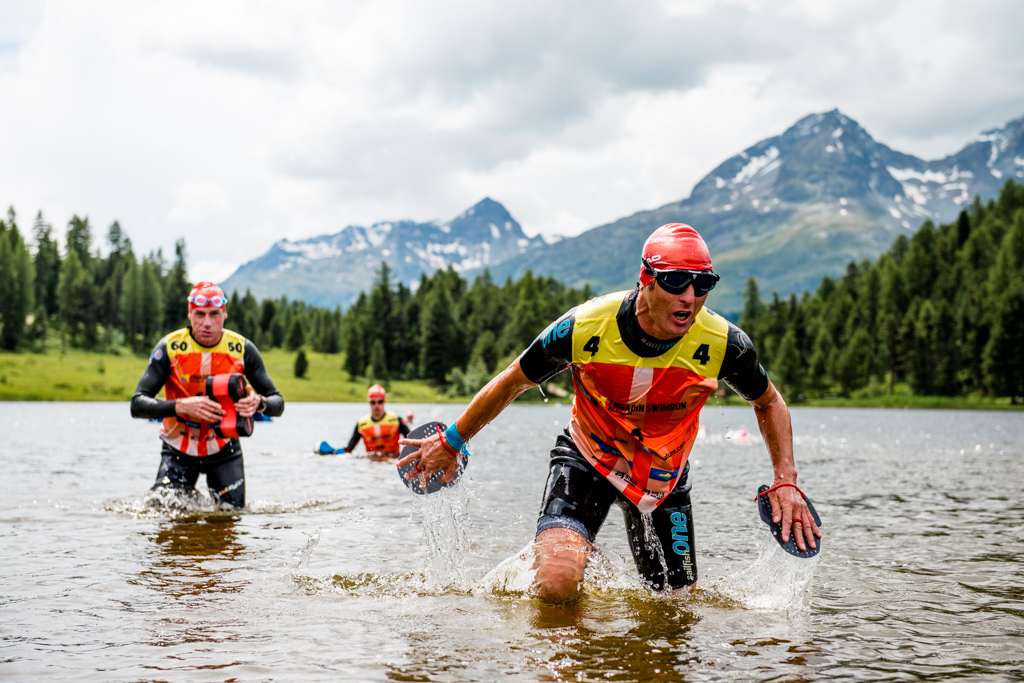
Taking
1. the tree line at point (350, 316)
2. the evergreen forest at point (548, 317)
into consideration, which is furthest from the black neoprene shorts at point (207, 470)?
the tree line at point (350, 316)

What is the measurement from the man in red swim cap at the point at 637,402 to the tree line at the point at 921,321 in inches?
4850

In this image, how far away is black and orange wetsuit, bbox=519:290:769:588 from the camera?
19.6 feet

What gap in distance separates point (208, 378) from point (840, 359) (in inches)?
5574

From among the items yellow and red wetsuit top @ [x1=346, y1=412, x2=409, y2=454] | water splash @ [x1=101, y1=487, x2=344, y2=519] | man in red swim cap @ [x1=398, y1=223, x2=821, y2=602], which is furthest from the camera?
yellow and red wetsuit top @ [x1=346, y1=412, x2=409, y2=454]

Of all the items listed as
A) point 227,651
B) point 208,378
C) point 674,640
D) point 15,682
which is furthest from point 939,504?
point 15,682

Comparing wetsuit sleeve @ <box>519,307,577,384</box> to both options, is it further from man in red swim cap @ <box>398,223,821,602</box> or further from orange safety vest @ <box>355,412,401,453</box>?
orange safety vest @ <box>355,412,401,453</box>

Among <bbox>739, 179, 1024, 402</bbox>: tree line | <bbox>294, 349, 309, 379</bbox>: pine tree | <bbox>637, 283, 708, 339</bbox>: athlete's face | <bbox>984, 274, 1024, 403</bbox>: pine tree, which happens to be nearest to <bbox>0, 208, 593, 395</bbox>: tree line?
<bbox>294, 349, 309, 379</bbox>: pine tree

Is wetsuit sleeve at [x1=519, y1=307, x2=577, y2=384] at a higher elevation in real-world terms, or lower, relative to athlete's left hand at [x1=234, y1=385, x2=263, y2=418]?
higher

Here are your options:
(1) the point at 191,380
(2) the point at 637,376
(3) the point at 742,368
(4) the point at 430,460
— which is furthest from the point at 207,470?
(3) the point at 742,368

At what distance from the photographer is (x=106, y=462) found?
22844 millimetres

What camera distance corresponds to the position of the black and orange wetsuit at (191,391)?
1048cm

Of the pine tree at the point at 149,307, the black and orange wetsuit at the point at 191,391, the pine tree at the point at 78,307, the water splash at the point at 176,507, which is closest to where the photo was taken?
the black and orange wetsuit at the point at 191,391

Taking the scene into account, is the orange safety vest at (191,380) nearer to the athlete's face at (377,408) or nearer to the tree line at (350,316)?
the athlete's face at (377,408)

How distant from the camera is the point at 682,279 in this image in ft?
18.3
